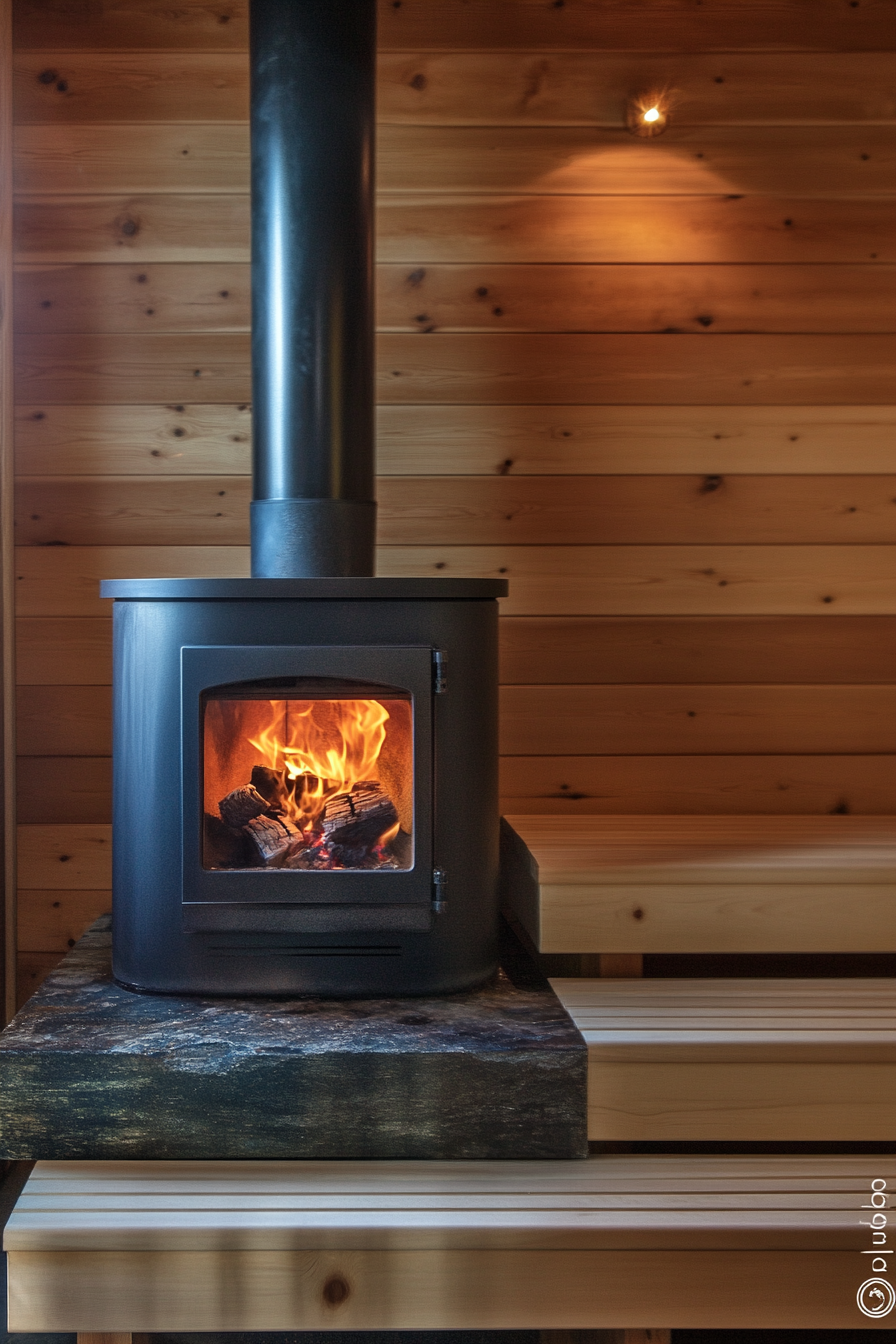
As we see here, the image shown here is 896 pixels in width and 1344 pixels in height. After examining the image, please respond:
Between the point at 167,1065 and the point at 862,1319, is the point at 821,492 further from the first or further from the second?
the point at 167,1065

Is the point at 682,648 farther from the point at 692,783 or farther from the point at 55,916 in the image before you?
the point at 55,916

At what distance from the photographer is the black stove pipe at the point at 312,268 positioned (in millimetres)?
1796

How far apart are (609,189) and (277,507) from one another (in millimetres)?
1067

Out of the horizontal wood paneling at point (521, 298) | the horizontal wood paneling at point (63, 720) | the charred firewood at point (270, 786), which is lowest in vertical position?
the charred firewood at point (270, 786)

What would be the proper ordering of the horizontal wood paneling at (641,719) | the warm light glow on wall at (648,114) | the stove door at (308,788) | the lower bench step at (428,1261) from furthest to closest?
the horizontal wood paneling at (641,719) < the warm light glow on wall at (648,114) < the stove door at (308,788) < the lower bench step at (428,1261)

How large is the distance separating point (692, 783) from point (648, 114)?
4.57 feet

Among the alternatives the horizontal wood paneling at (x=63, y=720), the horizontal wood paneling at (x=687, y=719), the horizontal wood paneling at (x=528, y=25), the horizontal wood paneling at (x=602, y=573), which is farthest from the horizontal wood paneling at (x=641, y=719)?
the horizontal wood paneling at (x=528, y=25)

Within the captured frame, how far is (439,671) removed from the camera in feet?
5.69

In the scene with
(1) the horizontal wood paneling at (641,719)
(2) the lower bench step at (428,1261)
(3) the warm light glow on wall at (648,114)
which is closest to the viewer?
(2) the lower bench step at (428,1261)

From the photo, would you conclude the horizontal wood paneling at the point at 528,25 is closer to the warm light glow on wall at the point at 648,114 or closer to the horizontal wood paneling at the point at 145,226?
the warm light glow on wall at the point at 648,114

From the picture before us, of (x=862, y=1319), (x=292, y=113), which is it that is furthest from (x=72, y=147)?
(x=862, y=1319)

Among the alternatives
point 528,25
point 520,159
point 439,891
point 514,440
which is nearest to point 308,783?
point 439,891

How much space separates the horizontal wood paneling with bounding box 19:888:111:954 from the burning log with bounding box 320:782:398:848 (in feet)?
2.60

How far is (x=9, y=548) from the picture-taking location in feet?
7.47
